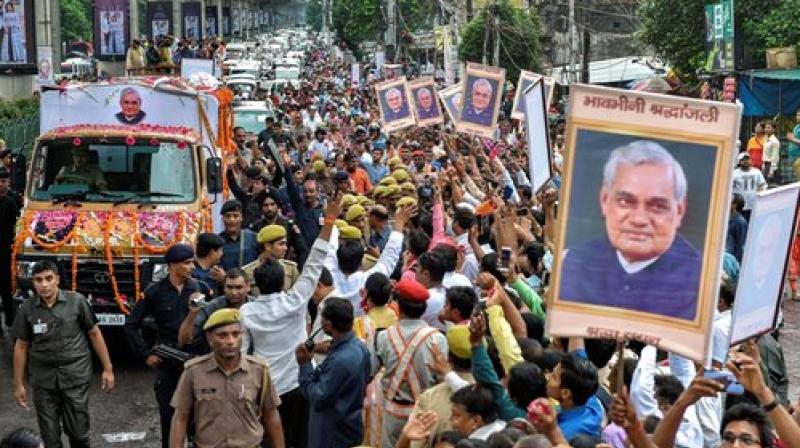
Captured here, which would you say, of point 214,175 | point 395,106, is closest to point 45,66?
point 395,106

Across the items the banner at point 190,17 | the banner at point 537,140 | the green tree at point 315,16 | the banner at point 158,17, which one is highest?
the banner at point 537,140

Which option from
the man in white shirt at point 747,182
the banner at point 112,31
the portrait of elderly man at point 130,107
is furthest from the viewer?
the banner at point 112,31

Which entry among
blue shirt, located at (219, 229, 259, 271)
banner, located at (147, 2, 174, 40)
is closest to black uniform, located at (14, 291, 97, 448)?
blue shirt, located at (219, 229, 259, 271)

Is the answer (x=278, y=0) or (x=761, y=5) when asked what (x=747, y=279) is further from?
(x=278, y=0)

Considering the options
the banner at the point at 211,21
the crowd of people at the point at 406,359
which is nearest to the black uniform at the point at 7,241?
the crowd of people at the point at 406,359

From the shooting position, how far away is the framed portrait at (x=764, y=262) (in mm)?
5832

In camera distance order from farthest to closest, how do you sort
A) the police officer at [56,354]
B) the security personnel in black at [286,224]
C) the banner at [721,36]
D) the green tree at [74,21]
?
the green tree at [74,21], the banner at [721,36], the security personnel in black at [286,224], the police officer at [56,354]

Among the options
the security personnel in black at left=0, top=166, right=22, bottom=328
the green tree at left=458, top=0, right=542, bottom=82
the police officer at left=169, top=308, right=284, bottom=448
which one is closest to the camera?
the police officer at left=169, top=308, right=284, bottom=448

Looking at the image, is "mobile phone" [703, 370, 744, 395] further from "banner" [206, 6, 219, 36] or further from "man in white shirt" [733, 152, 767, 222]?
"banner" [206, 6, 219, 36]

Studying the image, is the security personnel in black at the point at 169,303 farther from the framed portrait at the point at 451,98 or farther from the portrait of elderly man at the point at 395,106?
the framed portrait at the point at 451,98

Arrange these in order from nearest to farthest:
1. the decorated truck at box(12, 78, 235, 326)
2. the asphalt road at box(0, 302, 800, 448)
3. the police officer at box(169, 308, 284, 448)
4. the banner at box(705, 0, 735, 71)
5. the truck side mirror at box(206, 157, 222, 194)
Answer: the police officer at box(169, 308, 284, 448) → the asphalt road at box(0, 302, 800, 448) → the decorated truck at box(12, 78, 235, 326) → the truck side mirror at box(206, 157, 222, 194) → the banner at box(705, 0, 735, 71)

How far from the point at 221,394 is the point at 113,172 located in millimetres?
6471

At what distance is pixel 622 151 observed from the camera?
18.0 ft

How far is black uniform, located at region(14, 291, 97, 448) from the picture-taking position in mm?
9086
